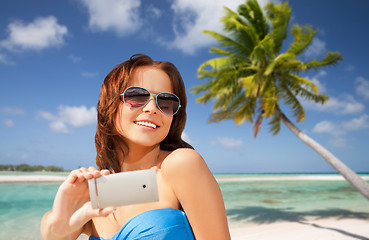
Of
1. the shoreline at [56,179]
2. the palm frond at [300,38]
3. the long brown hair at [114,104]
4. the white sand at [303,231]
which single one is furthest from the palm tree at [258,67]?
the shoreline at [56,179]

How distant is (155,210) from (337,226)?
986cm

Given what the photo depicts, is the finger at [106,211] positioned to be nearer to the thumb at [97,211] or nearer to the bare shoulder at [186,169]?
the thumb at [97,211]

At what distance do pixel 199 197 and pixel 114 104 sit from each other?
66 cm

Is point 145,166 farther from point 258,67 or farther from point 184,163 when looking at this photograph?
point 258,67

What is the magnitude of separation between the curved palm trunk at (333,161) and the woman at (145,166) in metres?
7.57

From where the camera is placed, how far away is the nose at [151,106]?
56.6 inches

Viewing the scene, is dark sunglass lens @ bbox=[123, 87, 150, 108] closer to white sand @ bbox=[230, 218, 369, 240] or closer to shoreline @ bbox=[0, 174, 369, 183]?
white sand @ bbox=[230, 218, 369, 240]

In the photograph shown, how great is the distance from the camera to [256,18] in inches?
456

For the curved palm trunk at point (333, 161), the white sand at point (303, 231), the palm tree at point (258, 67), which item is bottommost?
the white sand at point (303, 231)

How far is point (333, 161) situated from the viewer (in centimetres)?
849

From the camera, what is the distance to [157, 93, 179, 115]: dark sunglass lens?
1.48 m

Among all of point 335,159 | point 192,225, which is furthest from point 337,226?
point 192,225

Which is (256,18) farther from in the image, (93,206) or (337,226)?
(93,206)

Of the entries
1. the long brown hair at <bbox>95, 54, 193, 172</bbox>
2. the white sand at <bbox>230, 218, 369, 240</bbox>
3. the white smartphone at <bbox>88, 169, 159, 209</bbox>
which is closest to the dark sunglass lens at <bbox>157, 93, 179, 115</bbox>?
the long brown hair at <bbox>95, 54, 193, 172</bbox>
